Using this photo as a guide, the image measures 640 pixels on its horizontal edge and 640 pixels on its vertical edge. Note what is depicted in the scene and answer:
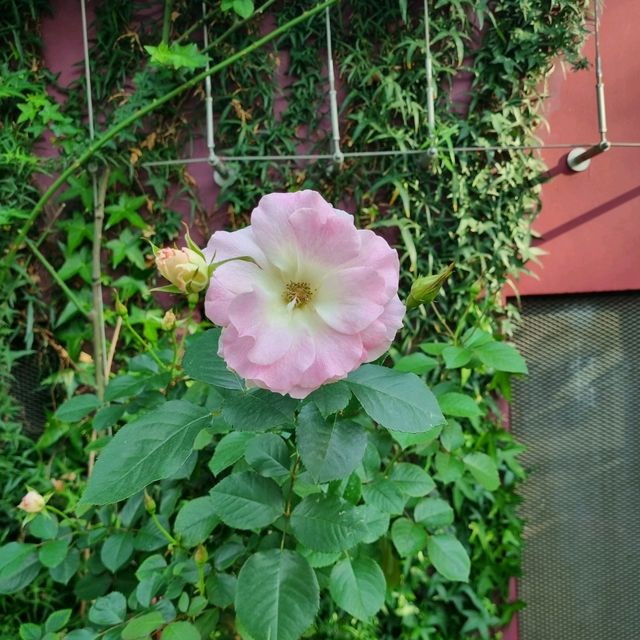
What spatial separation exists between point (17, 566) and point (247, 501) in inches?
25.0

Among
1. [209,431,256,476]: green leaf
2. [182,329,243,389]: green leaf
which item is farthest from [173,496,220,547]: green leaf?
[182,329,243,389]: green leaf

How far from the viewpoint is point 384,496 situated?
0.86m

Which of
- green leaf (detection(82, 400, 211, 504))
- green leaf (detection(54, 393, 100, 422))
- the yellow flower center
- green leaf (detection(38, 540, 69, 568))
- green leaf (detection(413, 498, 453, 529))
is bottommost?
green leaf (detection(413, 498, 453, 529))

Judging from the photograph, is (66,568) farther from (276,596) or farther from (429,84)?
(429,84)

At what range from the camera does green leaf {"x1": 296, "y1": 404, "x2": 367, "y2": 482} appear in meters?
0.53

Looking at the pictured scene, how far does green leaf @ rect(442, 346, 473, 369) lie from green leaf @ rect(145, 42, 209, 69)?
1234 mm

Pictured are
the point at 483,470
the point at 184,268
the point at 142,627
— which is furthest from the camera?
the point at 483,470

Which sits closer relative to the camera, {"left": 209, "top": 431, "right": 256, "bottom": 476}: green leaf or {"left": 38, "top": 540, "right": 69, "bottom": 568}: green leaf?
{"left": 209, "top": 431, "right": 256, "bottom": 476}: green leaf

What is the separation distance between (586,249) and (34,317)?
6.20 ft

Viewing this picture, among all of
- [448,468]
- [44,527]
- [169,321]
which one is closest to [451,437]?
[448,468]

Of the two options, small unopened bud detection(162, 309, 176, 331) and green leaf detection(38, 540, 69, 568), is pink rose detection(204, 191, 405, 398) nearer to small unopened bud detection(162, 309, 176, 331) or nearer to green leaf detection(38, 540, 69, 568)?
small unopened bud detection(162, 309, 176, 331)

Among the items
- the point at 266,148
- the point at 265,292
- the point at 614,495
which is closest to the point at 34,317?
the point at 266,148

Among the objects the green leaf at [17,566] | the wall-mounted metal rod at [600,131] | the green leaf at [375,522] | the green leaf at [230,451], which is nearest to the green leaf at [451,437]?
the green leaf at [375,522]

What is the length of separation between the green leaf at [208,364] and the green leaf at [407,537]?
61 centimetres
